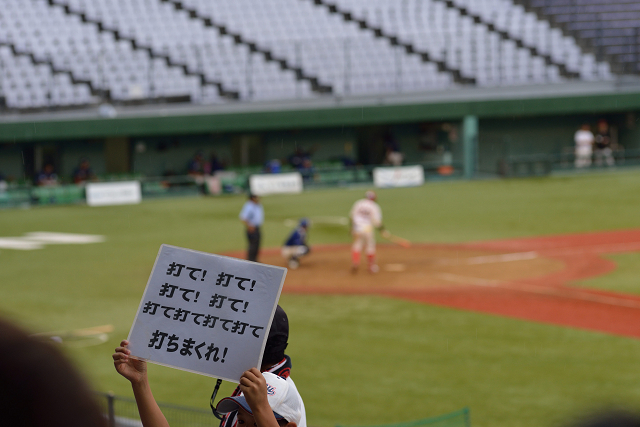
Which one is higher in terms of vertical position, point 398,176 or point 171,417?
point 398,176

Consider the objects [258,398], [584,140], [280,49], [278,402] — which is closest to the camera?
[258,398]

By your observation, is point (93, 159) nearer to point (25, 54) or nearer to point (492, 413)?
point (25, 54)

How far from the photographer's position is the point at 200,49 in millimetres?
35188

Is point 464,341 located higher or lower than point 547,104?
lower

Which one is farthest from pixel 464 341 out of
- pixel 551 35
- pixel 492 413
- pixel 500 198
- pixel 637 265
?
pixel 551 35

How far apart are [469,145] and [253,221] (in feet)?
65.5

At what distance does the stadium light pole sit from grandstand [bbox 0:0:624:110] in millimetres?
2015

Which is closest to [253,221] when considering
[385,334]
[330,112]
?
[385,334]

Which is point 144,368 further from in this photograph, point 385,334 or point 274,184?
point 274,184

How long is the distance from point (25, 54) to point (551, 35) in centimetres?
2496

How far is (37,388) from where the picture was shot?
1241mm

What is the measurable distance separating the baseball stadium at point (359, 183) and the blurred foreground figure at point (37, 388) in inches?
311

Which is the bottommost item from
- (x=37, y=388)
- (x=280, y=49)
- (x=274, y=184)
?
(x=274, y=184)

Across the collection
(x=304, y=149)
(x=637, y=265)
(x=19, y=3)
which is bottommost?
(x=637, y=265)
